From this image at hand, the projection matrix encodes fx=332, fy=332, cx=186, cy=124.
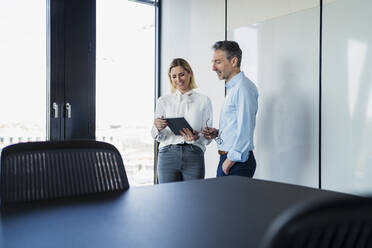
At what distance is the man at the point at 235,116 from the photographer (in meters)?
2.13

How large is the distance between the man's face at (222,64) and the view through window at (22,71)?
199 cm

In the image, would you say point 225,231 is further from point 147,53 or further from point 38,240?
point 147,53

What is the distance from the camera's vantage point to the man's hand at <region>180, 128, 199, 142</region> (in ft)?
8.17

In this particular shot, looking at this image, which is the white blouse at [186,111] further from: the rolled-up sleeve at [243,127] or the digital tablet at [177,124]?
the rolled-up sleeve at [243,127]

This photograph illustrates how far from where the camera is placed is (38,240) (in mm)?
704

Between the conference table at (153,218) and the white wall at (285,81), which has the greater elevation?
the white wall at (285,81)

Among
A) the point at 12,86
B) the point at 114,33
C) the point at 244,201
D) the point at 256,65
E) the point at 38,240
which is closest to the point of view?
the point at 38,240

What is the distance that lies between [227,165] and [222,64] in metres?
0.70

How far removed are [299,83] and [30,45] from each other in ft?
8.61

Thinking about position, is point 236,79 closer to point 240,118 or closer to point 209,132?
point 240,118

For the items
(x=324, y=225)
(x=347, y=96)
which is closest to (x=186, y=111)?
(x=347, y=96)

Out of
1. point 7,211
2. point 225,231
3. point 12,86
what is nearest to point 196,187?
point 225,231

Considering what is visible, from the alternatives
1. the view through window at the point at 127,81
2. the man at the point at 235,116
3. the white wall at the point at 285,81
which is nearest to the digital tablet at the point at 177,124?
the man at the point at 235,116

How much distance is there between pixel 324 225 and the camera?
34cm
